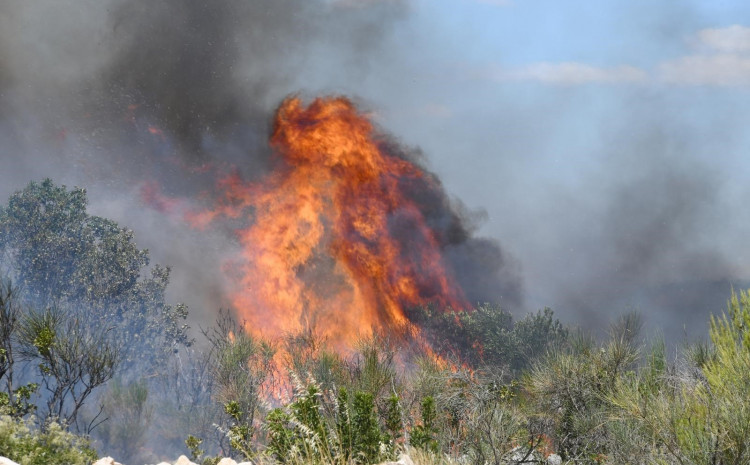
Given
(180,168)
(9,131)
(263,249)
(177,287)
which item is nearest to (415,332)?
(263,249)

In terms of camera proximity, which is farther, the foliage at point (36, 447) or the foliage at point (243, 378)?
the foliage at point (243, 378)

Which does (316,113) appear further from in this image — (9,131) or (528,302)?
(528,302)

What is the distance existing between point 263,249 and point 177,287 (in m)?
5.40

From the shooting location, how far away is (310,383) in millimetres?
12453

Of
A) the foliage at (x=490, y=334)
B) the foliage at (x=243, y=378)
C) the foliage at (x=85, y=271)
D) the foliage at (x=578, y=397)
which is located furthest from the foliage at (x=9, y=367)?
the foliage at (x=490, y=334)

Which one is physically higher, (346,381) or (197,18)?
(197,18)

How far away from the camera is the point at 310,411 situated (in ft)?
40.1

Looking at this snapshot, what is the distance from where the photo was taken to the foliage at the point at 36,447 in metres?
16.2

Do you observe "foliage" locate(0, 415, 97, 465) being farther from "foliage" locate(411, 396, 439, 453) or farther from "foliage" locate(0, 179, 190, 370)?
"foliage" locate(0, 179, 190, 370)

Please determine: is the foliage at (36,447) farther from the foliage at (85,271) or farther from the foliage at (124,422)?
the foliage at (85,271)

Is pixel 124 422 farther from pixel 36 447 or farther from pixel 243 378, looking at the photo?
pixel 36 447

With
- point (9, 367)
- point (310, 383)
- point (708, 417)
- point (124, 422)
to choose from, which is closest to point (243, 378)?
point (9, 367)

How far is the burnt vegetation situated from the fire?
2803 mm

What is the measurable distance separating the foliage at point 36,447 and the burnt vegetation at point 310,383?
0.05m
